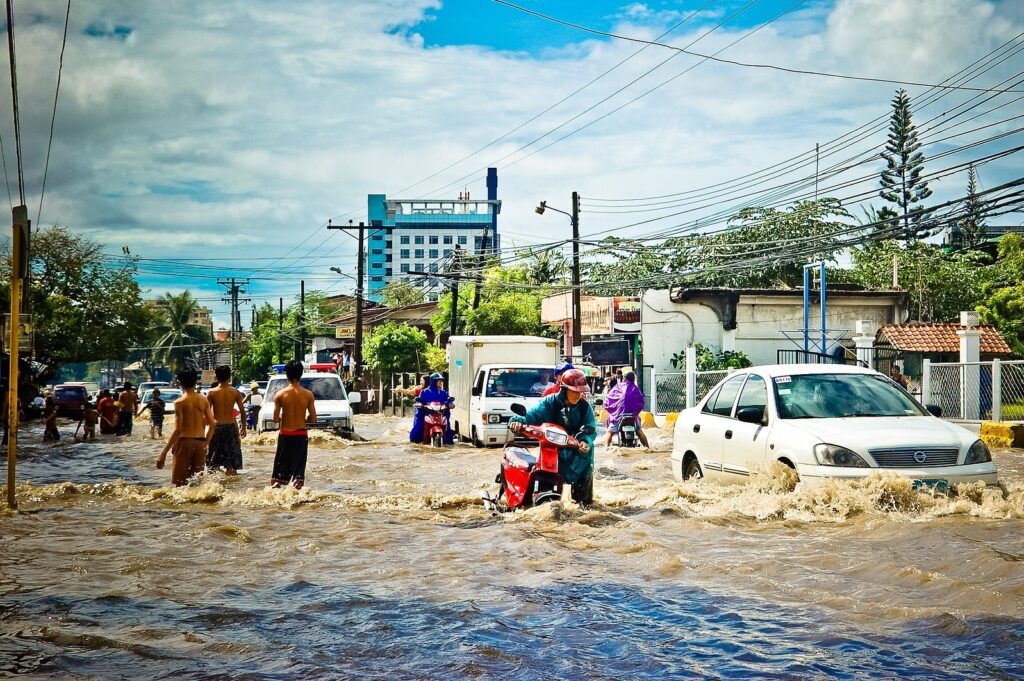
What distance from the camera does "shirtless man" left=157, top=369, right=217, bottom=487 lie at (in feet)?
38.7

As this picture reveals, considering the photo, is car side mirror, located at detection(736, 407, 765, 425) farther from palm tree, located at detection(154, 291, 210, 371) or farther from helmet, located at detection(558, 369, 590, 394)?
palm tree, located at detection(154, 291, 210, 371)

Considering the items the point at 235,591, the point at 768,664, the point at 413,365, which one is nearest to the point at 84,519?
the point at 235,591

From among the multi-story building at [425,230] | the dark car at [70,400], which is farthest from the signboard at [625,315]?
the multi-story building at [425,230]

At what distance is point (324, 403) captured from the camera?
24672 millimetres

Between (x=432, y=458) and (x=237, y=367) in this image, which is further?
(x=237, y=367)

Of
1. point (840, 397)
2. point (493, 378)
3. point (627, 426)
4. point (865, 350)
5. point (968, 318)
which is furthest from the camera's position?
point (968, 318)

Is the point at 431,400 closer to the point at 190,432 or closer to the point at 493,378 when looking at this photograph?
the point at 493,378

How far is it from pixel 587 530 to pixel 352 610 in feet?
10.5

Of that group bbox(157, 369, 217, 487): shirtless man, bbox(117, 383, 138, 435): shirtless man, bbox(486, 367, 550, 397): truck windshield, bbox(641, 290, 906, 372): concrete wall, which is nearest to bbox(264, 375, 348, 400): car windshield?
bbox(486, 367, 550, 397): truck windshield

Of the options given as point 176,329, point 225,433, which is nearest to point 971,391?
point 225,433

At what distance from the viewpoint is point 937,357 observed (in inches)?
1264

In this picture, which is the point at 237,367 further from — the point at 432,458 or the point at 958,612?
the point at 958,612

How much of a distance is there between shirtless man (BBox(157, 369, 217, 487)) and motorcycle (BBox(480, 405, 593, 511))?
3883 mm

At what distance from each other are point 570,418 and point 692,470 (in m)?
3.13
